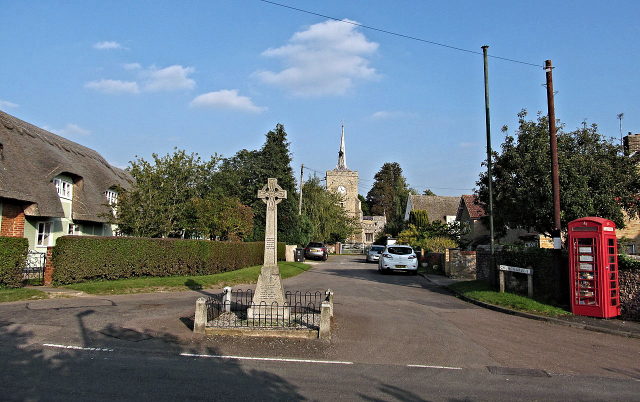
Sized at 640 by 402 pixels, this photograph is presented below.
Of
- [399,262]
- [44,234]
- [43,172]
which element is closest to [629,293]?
[399,262]

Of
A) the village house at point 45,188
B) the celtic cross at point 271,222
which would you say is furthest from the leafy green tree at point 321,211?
the celtic cross at point 271,222

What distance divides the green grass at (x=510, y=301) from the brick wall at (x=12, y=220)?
19224mm

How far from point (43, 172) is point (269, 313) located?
59.2 ft

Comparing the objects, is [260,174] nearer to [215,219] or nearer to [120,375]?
[215,219]

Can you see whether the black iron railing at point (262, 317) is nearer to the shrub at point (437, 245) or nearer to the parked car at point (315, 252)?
the shrub at point (437, 245)

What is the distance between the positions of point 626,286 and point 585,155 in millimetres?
6451

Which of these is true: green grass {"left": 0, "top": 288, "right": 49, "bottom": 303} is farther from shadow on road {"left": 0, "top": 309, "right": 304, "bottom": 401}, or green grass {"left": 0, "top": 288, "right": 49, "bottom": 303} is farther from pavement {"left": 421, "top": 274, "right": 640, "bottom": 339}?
pavement {"left": 421, "top": 274, "right": 640, "bottom": 339}

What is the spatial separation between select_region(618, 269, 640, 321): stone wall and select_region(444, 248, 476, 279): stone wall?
12163 millimetres

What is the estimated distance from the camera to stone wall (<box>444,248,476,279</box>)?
23.4 metres

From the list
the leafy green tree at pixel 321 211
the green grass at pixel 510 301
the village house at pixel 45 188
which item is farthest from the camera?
the leafy green tree at pixel 321 211

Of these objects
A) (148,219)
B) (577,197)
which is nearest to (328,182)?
(148,219)

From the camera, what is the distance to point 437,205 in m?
59.4

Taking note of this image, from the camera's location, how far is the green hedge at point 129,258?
48.8 ft

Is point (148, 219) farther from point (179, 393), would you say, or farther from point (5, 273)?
point (179, 393)
